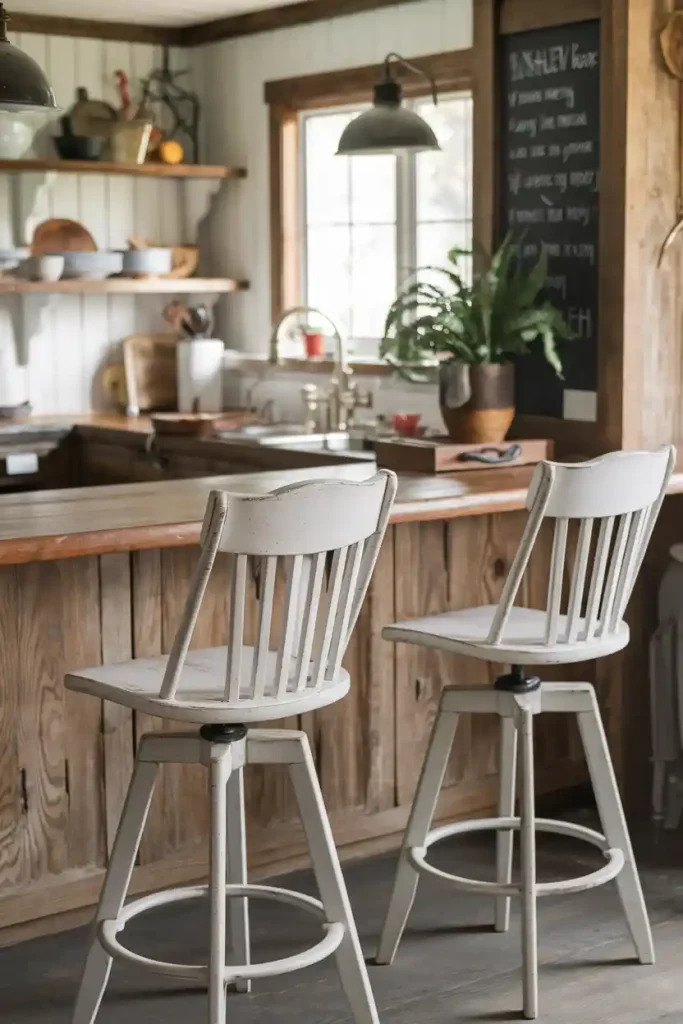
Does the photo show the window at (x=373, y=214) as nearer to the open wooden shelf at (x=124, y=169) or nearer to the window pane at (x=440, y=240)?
the window pane at (x=440, y=240)

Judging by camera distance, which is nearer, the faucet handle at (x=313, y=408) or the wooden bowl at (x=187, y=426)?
the wooden bowl at (x=187, y=426)

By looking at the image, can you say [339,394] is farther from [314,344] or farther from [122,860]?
[122,860]

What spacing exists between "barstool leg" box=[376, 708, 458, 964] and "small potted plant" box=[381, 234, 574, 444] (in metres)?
1.20

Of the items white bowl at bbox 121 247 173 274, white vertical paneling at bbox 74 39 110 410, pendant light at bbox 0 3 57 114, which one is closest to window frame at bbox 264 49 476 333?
white bowl at bbox 121 247 173 274

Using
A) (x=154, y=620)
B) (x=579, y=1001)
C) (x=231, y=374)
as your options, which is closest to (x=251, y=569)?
(x=154, y=620)

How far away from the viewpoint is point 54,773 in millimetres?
3314

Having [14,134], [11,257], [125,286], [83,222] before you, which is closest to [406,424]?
[14,134]

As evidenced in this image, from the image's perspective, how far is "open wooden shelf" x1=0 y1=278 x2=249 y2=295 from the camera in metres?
5.75

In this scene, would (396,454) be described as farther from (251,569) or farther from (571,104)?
(571,104)

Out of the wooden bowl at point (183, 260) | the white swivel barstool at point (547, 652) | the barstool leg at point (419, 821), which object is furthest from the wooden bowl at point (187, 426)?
the barstool leg at point (419, 821)

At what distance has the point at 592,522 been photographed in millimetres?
2934

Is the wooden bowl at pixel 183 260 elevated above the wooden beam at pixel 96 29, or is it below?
below

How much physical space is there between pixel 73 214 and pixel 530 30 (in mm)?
2493

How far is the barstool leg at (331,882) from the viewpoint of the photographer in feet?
9.02
